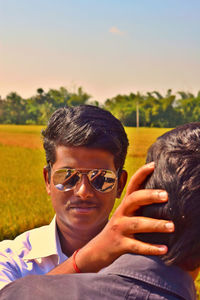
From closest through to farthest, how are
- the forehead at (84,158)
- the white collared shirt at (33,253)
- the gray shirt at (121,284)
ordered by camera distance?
the gray shirt at (121,284) → the white collared shirt at (33,253) → the forehead at (84,158)

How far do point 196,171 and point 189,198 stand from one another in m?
0.08

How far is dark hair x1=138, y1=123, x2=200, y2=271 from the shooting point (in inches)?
52.1

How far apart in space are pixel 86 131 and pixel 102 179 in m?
0.30

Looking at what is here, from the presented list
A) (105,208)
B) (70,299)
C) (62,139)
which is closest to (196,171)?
(70,299)

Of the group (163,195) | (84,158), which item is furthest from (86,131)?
(163,195)

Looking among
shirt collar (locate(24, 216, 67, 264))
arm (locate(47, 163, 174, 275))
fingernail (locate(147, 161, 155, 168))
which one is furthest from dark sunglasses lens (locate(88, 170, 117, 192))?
fingernail (locate(147, 161, 155, 168))

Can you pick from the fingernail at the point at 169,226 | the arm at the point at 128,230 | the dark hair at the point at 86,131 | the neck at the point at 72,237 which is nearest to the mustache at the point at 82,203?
the neck at the point at 72,237

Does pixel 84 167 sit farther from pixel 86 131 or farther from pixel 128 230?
pixel 128 230

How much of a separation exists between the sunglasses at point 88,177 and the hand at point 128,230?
78 centimetres

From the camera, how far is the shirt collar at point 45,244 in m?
2.28

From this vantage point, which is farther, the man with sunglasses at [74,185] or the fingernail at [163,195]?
the man with sunglasses at [74,185]

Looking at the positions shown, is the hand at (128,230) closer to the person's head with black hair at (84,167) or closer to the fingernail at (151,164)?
the fingernail at (151,164)

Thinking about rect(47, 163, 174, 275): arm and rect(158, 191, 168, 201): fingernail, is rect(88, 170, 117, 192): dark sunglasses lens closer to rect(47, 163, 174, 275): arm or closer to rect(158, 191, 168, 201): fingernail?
rect(47, 163, 174, 275): arm

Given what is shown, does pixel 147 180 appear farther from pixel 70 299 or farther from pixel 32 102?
pixel 32 102
